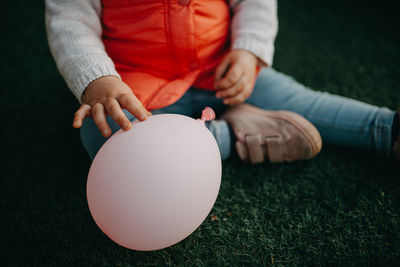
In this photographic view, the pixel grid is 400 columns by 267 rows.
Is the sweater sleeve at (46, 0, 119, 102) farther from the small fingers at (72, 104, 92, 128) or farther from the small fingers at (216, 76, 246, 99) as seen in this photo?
the small fingers at (216, 76, 246, 99)

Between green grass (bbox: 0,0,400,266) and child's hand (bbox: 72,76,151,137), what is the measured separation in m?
0.26

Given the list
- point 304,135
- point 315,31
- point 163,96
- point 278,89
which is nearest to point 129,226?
point 163,96

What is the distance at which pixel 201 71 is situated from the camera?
30.8 inches

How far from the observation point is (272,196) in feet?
2.35

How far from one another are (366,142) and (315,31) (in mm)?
681

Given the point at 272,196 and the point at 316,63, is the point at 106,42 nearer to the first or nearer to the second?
the point at 272,196

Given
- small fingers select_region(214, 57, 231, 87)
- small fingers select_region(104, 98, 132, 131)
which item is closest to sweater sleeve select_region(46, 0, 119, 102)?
small fingers select_region(104, 98, 132, 131)

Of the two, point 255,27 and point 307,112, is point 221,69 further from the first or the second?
point 307,112

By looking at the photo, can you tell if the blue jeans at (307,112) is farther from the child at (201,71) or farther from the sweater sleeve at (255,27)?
the sweater sleeve at (255,27)

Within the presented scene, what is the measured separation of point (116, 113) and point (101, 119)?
0.12 feet

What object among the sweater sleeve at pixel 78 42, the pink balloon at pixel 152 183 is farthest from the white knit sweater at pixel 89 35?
the pink balloon at pixel 152 183

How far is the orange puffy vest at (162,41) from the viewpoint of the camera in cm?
68

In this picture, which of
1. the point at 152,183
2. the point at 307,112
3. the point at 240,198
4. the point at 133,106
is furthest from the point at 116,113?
the point at 307,112

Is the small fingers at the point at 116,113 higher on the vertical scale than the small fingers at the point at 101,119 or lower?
higher
